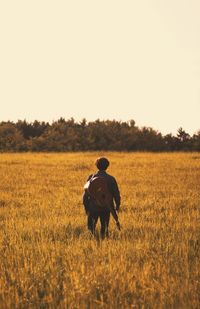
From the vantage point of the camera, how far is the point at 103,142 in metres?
59.1

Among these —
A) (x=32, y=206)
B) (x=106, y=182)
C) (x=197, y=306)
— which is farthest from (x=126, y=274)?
(x=32, y=206)

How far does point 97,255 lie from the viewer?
21.7 feet

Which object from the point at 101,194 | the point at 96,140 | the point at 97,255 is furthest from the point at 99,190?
the point at 96,140

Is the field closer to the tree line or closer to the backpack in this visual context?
the backpack

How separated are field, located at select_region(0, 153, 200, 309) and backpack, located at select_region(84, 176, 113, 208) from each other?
663mm

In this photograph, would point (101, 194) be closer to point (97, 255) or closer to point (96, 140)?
point (97, 255)

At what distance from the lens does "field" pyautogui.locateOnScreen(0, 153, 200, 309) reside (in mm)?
4840

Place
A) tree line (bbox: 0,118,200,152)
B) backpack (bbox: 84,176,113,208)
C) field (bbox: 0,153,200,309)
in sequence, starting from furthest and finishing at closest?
tree line (bbox: 0,118,200,152) < backpack (bbox: 84,176,113,208) < field (bbox: 0,153,200,309)

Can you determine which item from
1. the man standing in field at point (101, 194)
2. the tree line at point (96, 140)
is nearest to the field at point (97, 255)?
the man standing in field at point (101, 194)

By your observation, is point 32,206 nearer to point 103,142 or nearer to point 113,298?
point 113,298

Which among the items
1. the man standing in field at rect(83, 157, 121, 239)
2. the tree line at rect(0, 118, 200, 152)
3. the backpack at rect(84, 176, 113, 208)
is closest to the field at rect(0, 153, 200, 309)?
the man standing in field at rect(83, 157, 121, 239)

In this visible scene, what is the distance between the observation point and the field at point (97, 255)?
191 inches

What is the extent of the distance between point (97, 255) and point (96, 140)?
5363cm

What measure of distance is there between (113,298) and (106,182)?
10.3ft
